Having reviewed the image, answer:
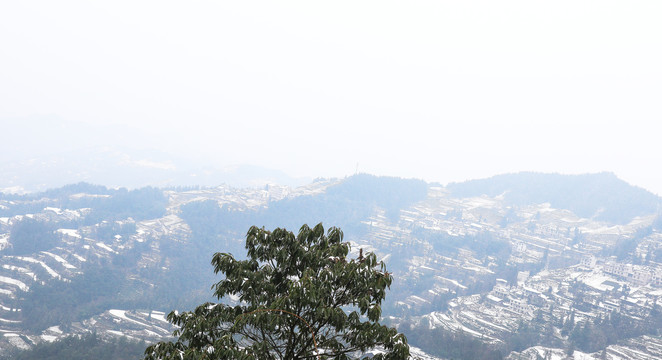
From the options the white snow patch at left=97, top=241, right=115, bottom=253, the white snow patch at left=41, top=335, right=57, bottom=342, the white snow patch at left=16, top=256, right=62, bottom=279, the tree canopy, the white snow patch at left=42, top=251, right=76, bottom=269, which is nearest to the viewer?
the tree canopy

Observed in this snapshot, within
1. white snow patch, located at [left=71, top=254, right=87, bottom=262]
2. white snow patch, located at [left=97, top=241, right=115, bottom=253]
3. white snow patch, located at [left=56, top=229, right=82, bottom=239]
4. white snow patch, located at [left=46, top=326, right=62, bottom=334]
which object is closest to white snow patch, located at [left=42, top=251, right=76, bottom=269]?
white snow patch, located at [left=71, top=254, right=87, bottom=262]

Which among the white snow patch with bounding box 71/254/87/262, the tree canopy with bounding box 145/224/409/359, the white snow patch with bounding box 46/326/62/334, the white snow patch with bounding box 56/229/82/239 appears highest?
the tree canopy with bounding box 145/224/409/359

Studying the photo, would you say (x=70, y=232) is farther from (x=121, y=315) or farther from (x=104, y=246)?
(x=121, y=315)

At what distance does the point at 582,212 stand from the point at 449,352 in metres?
154

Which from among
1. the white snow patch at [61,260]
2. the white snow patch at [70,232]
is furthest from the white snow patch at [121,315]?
the white snow patch at [70,232]

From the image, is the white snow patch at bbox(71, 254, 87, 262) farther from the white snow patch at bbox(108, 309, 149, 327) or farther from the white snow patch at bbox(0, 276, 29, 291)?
the white snow patch at bbox(108, 309, 149, 327)

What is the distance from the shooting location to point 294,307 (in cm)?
944

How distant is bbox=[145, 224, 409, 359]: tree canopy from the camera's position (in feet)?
29.5

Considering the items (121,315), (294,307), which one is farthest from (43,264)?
(294,307)

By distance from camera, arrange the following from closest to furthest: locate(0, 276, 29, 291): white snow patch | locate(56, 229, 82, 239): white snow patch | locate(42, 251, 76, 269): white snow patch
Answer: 1. locate(0, 276, 29, 291): white snow patch
2. locate(42, 251, 76, 269): white snow patch
3. locate(56, 229, 82, 239): white snow patch

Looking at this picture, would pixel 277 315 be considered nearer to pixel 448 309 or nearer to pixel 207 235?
pixel 448 309

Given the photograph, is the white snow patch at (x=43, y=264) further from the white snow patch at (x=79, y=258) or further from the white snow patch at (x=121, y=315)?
the white snow patch at (x=121, y=315)

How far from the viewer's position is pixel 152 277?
123 m

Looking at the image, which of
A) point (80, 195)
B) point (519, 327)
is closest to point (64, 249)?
point (80, 195)
